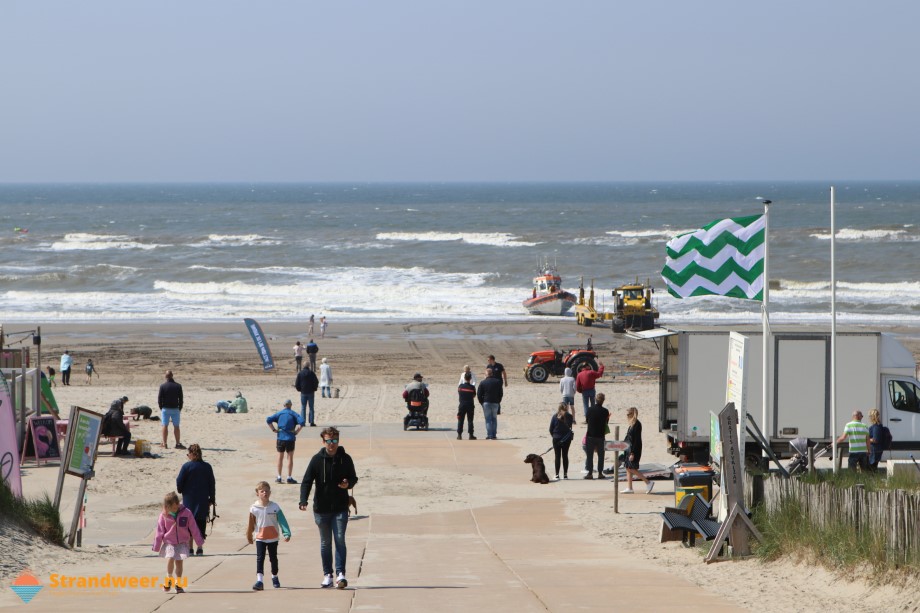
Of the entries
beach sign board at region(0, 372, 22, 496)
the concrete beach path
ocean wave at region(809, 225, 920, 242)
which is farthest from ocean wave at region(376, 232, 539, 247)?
beach sign board at region(0, 372, 22, 496)

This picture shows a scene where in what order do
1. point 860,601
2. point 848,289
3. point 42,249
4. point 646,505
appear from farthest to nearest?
1. point 42,249
2. point 848,289
3. point 646,505
4. point 860,601

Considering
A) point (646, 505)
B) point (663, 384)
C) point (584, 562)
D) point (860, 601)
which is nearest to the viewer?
point (860, 601)

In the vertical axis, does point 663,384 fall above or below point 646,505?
above

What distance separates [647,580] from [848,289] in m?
48.7

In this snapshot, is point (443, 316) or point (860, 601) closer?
point (860, 601)

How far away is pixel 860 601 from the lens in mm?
8859

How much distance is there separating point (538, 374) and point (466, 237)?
65.7m

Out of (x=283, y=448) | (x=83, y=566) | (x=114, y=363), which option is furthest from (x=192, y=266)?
(x=83, y=566)

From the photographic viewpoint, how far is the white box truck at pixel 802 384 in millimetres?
15953

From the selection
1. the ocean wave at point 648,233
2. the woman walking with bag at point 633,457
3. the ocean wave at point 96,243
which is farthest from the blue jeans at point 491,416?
the ocean wave at point 648,233

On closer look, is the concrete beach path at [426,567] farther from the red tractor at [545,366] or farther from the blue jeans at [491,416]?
the red tractor at [545,366]

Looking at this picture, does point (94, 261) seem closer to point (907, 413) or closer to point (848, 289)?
point (848, 289)

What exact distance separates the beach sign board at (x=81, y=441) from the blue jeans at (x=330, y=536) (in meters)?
3.41

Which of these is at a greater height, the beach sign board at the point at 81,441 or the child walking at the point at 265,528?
the beach sign board at the point at 81,441
